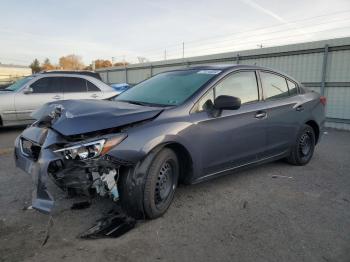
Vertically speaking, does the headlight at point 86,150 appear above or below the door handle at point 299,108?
below

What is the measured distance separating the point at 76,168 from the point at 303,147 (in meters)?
4.01

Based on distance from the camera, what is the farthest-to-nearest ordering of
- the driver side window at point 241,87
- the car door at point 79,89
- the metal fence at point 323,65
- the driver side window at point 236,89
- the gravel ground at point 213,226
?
the metal fence at point 323,65
the car door at point 79,89
the driver side window at point 241,87
the driver side window at point 236,89
the gravel ground at point 213,226

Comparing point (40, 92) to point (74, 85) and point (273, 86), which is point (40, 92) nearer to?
point (74, 85)

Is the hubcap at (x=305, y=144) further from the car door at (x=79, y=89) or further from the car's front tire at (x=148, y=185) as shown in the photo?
the car door at (x=79, y=89)

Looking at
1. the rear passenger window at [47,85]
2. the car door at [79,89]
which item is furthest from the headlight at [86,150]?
the rear passenger window at [47,85]

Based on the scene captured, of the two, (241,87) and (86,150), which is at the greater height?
(241,87)

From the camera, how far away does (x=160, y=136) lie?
120 inches

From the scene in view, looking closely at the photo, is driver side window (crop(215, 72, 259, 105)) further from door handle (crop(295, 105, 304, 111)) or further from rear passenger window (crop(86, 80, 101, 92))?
rear passenger window (crop(86, 80, 101, 92))

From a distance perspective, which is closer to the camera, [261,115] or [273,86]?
[261,115]

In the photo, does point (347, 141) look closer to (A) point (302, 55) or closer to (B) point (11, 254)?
(A) point (302, 55)

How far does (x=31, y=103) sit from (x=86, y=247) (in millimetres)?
6599

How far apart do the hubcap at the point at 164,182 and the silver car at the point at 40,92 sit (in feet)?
19.6

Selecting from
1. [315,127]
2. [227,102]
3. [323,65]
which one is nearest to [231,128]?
[227,102]

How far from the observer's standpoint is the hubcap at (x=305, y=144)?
5.22 meters
